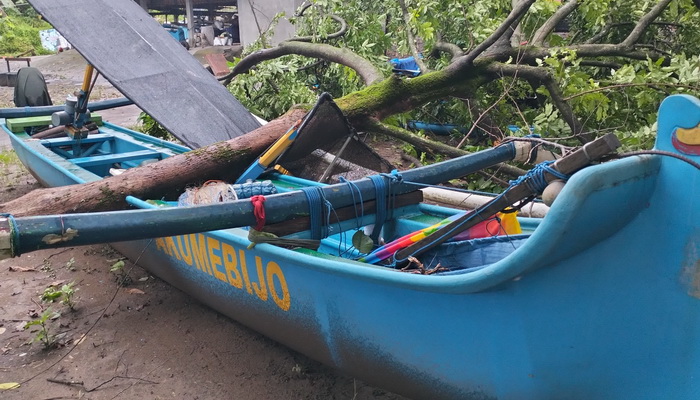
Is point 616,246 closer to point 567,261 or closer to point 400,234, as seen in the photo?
point 567,261

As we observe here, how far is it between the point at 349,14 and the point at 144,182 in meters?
3.94

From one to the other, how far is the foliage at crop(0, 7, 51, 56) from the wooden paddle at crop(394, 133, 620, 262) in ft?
73.8

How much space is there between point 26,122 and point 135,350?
3.91 metres

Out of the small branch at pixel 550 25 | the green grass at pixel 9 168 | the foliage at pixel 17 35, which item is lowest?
the foliage at pixel 17 35

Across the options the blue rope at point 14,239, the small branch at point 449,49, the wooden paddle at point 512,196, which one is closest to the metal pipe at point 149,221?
the blue rope at point 14,239

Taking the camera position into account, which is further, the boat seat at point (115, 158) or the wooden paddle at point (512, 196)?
the boat seat at point (115, 158)

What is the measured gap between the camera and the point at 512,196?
8.02 feet

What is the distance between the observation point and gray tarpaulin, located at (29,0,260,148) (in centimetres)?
452

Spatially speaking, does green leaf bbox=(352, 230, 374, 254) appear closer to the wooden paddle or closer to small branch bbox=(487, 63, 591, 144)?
the wooden paddle

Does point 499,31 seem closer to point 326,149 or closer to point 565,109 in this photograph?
point 565,109

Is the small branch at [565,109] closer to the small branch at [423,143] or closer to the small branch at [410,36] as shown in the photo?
the small branch at [423,143]

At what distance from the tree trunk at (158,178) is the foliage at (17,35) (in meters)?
20.5

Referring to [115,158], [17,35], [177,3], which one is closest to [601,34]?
[115,158]

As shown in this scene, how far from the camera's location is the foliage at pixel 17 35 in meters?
21.6
